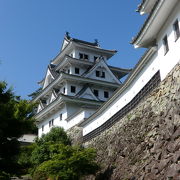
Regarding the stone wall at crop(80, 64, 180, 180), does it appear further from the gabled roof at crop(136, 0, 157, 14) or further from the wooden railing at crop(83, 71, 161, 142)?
the gabled roof at crop(136, 0, 157, 14)

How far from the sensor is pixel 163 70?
43.5 ft

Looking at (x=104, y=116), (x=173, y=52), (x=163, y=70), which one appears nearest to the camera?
(x=173, y=52)

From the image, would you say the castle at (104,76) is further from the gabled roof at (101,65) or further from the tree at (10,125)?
the tree at (10,125)

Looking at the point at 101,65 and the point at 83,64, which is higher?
the point at 83,64

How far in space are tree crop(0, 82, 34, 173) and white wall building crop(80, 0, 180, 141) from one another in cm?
599

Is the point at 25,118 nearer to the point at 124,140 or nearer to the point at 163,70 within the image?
the point at 124,140

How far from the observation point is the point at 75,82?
3209 centimetres

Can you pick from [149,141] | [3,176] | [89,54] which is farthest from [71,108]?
[3,176]

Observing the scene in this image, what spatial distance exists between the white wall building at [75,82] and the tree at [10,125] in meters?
13.0

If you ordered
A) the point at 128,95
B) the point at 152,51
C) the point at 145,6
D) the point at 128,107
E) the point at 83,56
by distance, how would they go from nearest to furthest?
the point at 145,6, the point at 152,51, the point at 128,107, the point at 128,95, the point at 83,56

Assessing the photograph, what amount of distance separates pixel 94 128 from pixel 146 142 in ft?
31.4

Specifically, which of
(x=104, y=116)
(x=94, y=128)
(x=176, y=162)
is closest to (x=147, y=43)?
(x=176, y=162)

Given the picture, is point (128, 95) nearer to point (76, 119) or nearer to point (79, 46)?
point (76, 119)

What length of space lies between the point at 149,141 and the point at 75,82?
64.9 feet
